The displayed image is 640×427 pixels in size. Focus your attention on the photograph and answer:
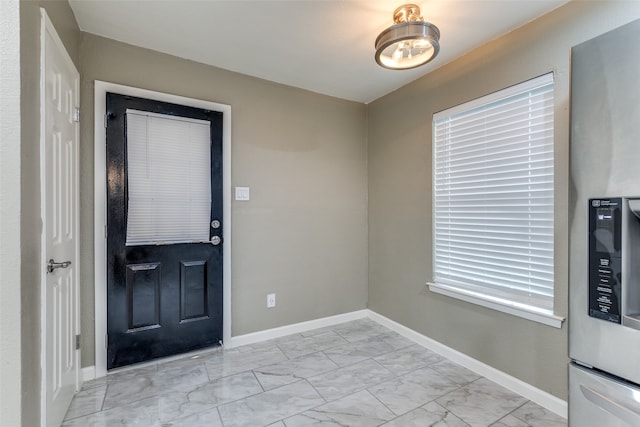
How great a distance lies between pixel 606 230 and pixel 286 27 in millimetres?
2097

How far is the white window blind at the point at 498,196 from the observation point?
6.34ft

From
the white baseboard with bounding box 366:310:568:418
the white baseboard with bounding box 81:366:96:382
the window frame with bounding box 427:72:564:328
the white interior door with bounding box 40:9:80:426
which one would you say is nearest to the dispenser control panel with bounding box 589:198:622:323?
the window frame with bounding box 427:72:564:328

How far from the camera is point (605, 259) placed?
0.99 meters

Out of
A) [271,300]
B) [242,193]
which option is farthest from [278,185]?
[271,300]

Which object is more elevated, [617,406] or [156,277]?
[156,277]

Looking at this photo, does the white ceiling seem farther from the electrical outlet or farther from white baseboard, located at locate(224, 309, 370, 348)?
white baseboard, located at locate(224, 309, 370, 348)

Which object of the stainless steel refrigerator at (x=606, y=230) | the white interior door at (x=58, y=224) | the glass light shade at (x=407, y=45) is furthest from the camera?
the glass light shade at (x=407, y=45)

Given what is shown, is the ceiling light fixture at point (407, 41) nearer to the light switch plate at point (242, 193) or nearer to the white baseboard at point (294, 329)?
the light switch plate at point (242, 193)

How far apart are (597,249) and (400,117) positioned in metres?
2.29

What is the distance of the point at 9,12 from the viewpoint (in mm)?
1138

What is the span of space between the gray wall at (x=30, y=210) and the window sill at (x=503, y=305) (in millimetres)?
2619

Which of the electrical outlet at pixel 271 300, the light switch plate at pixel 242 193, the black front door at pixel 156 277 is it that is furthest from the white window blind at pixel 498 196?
the black front door at pixel 156 277

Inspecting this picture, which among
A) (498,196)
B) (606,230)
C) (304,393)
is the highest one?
(498,196)

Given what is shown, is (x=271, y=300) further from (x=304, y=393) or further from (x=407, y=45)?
(x=407, y=45)
